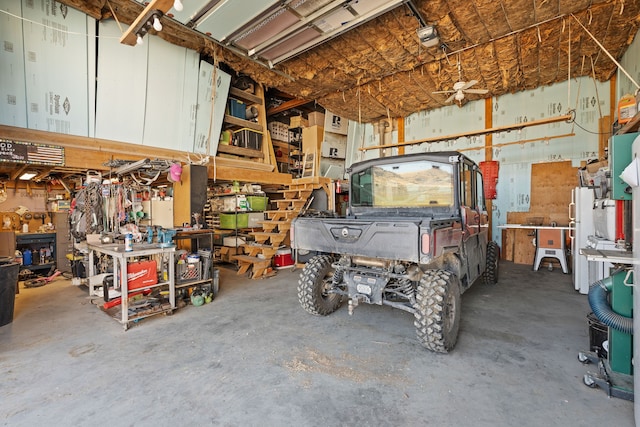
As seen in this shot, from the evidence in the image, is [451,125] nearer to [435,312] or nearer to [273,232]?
[273,232]

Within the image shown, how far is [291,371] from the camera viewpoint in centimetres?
250

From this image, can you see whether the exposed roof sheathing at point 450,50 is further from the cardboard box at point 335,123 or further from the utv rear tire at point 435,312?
the utv rear tire at point 435,312

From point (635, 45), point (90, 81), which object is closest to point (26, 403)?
point (90, 81)

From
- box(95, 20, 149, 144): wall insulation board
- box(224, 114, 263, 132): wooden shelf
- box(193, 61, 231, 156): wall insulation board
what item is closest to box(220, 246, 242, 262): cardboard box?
box(193, 61, 231, 156): wall insulation board

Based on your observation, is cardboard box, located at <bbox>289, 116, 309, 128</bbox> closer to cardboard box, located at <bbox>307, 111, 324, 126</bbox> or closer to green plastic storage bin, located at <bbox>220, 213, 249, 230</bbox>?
cardboard box, located at <bbox>307, 111, 324, 126</bbox>

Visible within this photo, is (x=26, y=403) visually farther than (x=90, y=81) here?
No

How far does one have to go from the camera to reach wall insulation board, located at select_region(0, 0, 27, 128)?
3.92 meters

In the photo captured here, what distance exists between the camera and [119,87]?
4.83 meters

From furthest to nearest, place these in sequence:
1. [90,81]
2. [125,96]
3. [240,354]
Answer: [125,96] → [90,81] → [240,354]

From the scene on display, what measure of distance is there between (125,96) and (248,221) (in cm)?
335

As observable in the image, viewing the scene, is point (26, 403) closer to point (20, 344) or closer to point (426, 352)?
point (20, 344)

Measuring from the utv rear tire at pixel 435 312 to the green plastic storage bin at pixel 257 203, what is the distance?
483cm

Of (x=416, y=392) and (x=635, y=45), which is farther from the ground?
(x=635, y=45)

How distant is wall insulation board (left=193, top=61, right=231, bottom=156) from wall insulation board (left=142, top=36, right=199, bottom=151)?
152mm
